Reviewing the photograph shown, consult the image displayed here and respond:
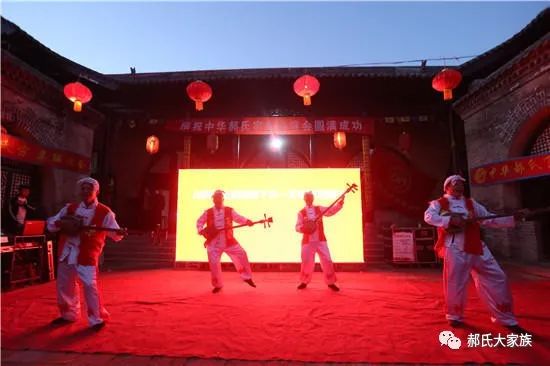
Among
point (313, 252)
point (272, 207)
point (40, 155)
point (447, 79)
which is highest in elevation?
point (447, 79)

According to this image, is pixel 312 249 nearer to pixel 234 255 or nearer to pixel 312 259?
pixel 312 259

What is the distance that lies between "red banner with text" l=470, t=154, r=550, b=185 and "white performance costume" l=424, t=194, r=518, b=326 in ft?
14.4

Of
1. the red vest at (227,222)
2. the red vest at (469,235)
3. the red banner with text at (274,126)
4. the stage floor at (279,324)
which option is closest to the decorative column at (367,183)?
the red banner with text at (274,126)

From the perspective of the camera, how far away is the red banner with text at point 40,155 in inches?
251

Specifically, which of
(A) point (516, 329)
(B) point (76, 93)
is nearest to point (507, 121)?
(A) point (516, 329)

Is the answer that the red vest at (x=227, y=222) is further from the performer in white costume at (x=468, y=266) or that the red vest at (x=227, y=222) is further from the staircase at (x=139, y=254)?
the performer in white costume at (x=468, y=266)

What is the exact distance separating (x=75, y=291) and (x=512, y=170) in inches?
362

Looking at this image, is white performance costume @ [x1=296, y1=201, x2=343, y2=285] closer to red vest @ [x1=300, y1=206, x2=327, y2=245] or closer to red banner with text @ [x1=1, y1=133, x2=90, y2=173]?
red vest @ [x1=300, y1=206, x2=327, y2=245]

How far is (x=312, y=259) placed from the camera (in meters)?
5.62

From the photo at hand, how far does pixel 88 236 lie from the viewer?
11.6 feet

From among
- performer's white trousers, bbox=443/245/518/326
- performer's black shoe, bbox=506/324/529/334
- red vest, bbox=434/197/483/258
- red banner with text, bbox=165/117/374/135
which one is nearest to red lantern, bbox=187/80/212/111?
red banner with text, bbox=165/117/374/135

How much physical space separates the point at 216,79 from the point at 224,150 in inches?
116

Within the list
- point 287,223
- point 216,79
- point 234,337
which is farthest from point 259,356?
point 216,79

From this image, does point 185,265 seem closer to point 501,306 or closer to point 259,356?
point 259,356
